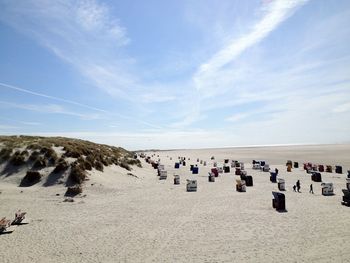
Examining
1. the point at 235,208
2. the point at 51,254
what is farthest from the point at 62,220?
the point at 235,208

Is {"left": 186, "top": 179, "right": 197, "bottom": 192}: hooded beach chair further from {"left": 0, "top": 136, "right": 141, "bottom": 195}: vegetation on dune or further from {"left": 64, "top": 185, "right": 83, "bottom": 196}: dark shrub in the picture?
{"left": 0, "top": 136, "right": 141, "bottom": 195}: vegetation on dune

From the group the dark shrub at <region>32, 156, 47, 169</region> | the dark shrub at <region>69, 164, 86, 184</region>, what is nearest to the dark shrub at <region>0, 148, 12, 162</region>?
the dark shrub at <region>32, 156, 47, 169</region>

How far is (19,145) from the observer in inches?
1457

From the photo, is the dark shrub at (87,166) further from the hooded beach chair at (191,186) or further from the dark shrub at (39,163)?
the hooded beach chair at (191,186)

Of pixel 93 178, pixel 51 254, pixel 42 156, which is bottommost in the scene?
pixel 51 254

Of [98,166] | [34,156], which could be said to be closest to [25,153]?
[34,156]

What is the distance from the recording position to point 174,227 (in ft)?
55.4

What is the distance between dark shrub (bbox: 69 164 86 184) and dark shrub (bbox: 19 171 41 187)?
3.08 meters

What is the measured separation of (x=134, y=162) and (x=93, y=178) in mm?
18376

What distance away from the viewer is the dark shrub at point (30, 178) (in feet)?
97.8

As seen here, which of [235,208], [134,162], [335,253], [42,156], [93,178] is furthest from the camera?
[134,162]

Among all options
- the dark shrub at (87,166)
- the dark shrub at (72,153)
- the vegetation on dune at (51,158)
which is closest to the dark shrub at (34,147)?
the vegetation on dune at (51,158)

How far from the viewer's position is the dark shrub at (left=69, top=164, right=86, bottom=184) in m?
29.5

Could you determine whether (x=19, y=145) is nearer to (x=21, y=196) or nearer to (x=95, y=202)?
(x=21, y=196)
